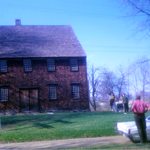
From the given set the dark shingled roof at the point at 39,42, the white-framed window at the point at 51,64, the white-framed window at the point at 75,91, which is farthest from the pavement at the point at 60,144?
the dark shingled roof at the point at 39,42

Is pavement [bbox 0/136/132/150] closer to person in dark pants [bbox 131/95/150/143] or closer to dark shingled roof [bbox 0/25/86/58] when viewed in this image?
person in dark pants [bbox 131/95/150/143]

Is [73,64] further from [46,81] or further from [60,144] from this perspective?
[60,144]

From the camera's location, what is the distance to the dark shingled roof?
81.0 ft

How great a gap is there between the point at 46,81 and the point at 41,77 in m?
0.69

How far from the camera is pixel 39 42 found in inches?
1047

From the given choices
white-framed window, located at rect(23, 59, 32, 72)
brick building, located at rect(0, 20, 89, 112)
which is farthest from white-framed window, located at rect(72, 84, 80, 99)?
white-framed window, located at rect(23, 59, 32, 72)

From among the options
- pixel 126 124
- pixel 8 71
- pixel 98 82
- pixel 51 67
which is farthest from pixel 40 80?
pixel 98 82

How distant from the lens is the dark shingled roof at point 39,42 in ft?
81.0

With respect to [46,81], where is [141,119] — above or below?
below

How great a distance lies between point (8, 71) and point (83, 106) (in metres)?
8.96

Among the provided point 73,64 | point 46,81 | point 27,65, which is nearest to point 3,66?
point 27,65

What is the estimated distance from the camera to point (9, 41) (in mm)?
25984

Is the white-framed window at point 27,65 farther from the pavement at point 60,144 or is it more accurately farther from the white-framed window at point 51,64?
the pavement at point 60,144

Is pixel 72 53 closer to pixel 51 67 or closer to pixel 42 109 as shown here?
pixel 51 67
